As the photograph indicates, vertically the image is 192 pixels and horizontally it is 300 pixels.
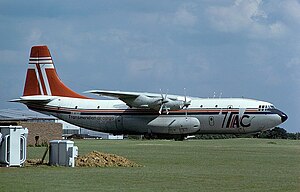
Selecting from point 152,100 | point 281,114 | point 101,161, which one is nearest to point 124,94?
point 152,100

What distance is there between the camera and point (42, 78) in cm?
7906

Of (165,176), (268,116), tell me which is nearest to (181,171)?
(165,176)

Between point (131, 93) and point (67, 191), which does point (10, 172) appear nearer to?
point (67, 191)

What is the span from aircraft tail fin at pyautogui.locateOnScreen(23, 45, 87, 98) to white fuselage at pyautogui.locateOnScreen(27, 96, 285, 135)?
1.54 m

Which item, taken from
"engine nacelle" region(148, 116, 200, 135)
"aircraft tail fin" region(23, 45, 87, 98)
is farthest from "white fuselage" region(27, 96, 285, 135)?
"aircraft tail fin" region(23, 45, 87, 98)

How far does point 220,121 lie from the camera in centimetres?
7062

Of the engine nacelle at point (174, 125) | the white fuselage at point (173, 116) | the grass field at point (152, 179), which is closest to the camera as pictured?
the grass field at point (152, 179)

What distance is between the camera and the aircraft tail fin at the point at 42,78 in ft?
259

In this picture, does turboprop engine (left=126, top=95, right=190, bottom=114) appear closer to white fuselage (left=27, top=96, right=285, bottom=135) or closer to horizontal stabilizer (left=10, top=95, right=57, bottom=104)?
white fuselage (left=27, top=96, right=285, bottom=135)

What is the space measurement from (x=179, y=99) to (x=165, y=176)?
1963 inches

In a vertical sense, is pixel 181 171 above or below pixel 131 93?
below

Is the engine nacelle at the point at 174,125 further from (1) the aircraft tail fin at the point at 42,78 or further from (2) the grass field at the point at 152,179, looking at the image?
(2) the grass field at the point at 152,179

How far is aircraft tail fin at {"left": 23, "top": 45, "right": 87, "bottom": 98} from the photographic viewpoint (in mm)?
78812

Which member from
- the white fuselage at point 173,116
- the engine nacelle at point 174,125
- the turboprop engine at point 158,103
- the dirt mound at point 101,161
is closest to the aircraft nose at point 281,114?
the white fuselage at point 173,116
